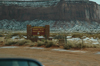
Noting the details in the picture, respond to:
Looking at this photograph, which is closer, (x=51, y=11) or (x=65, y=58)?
(x=65, y=58)

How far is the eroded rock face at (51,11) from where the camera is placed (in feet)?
443

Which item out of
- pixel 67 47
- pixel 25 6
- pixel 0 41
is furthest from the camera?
pixel 25 6

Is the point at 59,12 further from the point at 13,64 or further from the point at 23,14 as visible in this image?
the point at 13,64

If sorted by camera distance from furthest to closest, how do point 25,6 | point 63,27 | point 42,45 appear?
1. point 25,6
2. point 63,27
3. point 42,45

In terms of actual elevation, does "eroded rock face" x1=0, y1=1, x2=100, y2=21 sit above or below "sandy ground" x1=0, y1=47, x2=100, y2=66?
above

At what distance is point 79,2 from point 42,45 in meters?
128

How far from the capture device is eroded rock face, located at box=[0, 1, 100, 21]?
443 ft

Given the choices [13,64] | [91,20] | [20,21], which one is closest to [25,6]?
[20,21]

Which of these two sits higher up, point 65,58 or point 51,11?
point 51,11

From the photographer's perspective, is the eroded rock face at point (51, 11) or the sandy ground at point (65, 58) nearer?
the sandy ground at point (65, 58)

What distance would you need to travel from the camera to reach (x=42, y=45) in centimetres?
1947

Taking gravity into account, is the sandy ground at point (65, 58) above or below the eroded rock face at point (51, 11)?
below

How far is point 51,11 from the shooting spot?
13862cm

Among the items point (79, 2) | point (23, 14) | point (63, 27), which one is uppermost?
point (79, 2)
